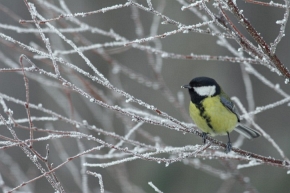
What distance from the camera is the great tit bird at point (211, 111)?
128 inches

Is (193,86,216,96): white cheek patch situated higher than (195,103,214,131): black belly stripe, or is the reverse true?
(193,86,216,96): white cheek patch

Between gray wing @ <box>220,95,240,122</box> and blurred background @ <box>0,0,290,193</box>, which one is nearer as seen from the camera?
gray wing @ <box>220,95,240,122</box>

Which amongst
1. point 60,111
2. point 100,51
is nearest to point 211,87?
point 100,51

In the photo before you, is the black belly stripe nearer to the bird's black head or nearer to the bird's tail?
the bird's black head

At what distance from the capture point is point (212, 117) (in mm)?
3264

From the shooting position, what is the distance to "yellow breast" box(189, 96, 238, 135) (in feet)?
10.7

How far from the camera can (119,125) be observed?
8.54 metres

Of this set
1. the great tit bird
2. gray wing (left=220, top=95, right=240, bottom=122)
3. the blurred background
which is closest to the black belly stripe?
the great tit bird

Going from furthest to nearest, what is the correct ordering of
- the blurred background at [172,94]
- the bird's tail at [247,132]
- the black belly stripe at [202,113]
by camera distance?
the blurred background at [172,94]
the bird's tail at [247,132]
the black belly stripe at [202,113]

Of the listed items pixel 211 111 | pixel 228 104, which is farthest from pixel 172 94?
pixel 211 111

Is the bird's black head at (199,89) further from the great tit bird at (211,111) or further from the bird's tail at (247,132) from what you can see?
the bird's tail at (247,132)

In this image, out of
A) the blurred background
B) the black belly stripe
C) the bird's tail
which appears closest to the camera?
the black belly stripe

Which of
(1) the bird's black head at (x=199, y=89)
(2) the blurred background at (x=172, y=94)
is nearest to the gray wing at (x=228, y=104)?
(1) the bird's black head at (x=199, y=89)

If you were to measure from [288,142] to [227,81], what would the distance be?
1512 millimetres
